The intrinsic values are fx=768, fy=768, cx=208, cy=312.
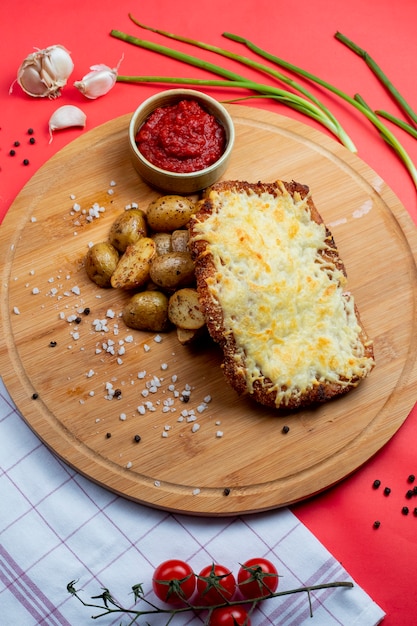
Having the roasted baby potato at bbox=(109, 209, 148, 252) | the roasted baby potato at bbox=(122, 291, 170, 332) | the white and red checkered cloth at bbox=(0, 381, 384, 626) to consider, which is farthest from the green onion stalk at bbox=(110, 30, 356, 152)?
the white and red checkered cloth at bbox=(0, 381, 384, 626)

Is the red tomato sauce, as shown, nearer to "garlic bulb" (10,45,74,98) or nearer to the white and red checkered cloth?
"garlic bulb" (10,45,74,98)

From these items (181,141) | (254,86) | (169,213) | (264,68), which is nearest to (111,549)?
(169,213)

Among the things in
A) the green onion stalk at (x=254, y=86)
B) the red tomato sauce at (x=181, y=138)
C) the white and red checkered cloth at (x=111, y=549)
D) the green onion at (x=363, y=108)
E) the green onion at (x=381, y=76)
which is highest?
the green onion at (x=381, y=76)

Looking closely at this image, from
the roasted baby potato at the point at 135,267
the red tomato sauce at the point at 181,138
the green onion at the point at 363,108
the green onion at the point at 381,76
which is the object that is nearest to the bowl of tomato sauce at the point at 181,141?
the red tomato sauce at the point at 181,138

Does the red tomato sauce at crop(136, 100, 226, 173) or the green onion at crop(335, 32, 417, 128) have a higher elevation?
the green onion at crop(335, 32, 417, 128)

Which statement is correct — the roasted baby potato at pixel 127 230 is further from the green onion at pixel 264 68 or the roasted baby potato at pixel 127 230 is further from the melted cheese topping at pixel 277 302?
the green onion at pixel 264 68

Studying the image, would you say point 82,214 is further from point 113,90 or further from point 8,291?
point 113,90

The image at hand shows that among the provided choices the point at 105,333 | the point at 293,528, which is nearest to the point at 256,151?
the point at 105,333
